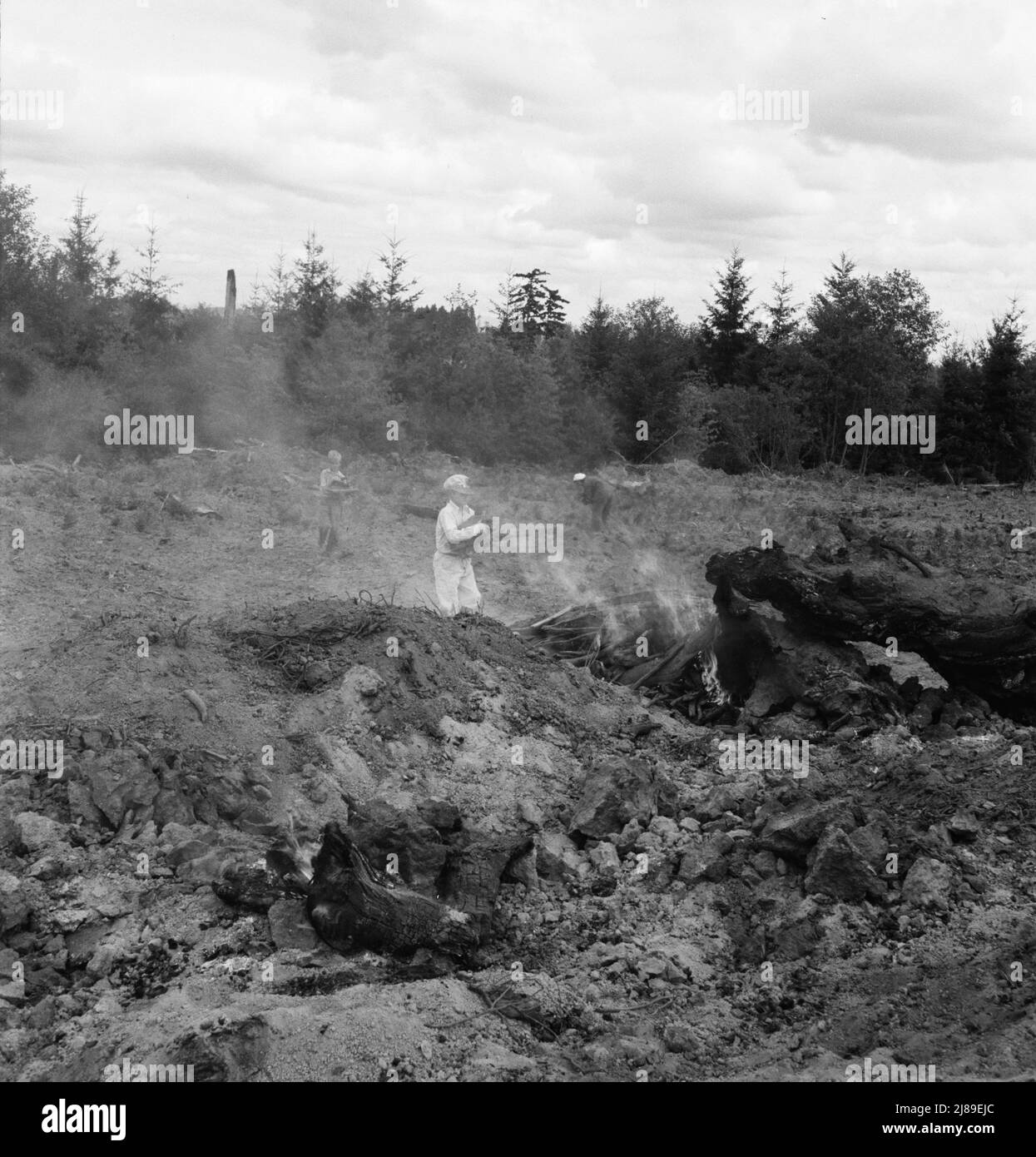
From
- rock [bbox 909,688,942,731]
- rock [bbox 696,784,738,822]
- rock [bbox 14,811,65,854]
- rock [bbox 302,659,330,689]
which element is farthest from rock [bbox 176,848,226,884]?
rock [bbox 909,688,942,731]

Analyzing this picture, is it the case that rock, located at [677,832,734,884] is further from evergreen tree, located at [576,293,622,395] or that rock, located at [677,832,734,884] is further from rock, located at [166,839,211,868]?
evergreen tree, located at [576,293,622,395]

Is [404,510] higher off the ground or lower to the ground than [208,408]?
lower

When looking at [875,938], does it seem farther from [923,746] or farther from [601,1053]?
[923,746]

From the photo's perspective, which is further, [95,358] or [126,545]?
[95,358]

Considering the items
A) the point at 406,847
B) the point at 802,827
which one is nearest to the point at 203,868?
the point at 406,847

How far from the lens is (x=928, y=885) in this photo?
18.7ft

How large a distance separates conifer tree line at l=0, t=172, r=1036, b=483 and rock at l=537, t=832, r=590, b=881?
17.9 metres

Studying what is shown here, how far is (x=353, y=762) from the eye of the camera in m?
7.67

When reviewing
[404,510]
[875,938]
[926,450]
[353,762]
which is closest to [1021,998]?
[875,938]

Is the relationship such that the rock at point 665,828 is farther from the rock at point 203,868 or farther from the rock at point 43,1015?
the rock at point 43,1015

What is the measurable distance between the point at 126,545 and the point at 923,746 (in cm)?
1080

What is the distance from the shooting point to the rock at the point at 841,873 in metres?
5.77

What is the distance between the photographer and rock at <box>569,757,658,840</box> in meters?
6.88

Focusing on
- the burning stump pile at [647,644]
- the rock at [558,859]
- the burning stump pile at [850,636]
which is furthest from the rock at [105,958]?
the burning stump pile at [647,644]
